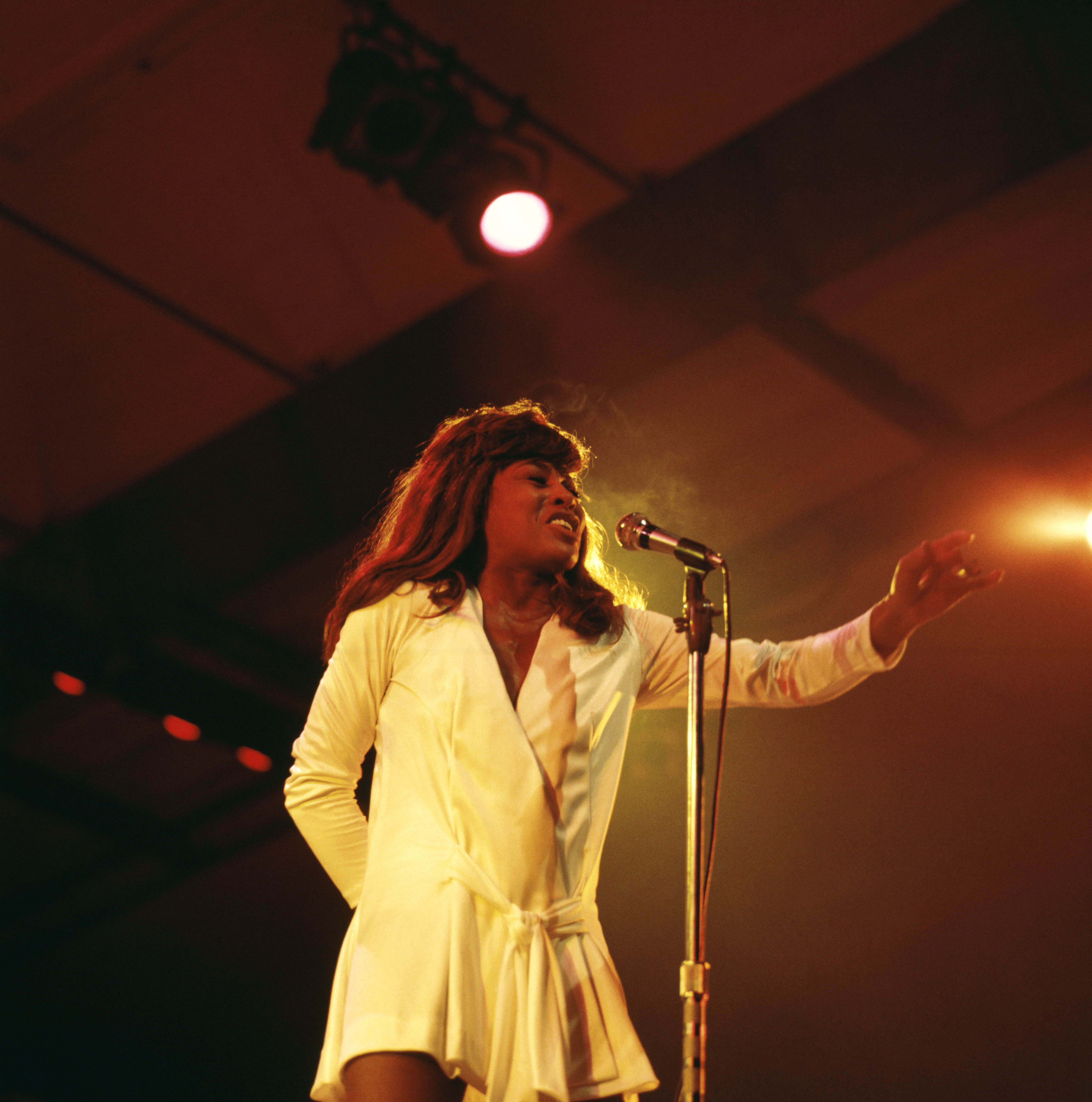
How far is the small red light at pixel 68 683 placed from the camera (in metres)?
4.55

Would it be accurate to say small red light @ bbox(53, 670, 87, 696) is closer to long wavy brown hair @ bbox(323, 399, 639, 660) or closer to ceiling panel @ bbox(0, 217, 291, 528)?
ceiling panel @ bbox(0, 217, 291, 528)

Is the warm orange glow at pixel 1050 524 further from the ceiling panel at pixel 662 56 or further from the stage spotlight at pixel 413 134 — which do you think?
the stage spotlight at pixel 413 134

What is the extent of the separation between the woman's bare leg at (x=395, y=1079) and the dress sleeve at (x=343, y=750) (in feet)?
1.46

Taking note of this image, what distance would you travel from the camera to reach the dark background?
11.5 feet

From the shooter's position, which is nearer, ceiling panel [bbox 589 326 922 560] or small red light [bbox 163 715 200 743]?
ceiling panel [bbox 589 326 922 560]

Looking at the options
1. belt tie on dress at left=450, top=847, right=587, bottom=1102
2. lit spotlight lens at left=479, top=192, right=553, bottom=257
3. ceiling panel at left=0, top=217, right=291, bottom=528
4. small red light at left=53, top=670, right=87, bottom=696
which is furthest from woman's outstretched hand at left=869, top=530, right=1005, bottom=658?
small red light at left=53, top=670, right=87, bottom=696

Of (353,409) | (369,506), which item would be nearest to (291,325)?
(353,409)

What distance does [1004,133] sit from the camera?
3.46 meters

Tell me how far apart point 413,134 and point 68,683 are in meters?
2.80

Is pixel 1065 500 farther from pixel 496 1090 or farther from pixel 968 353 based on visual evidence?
pixel 496 1090

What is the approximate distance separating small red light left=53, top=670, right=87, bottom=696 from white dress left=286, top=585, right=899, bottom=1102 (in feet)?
9.07

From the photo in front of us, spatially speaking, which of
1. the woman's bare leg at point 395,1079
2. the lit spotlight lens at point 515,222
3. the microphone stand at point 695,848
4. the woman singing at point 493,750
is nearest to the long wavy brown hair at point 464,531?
the woman singing at point 493,750

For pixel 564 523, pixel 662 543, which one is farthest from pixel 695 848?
pixel 564 523

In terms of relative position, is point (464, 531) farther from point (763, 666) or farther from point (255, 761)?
point (255, 761)
